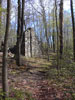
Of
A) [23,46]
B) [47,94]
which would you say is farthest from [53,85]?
[23,46]

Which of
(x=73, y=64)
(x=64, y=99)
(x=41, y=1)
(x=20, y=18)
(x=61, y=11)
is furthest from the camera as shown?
(x=41, y=1)

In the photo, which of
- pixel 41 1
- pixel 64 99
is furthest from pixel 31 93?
pixel 41 1

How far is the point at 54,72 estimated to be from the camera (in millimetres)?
8297

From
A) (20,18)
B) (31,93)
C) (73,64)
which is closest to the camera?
(31,93)

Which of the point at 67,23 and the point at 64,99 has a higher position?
the point at 67,23

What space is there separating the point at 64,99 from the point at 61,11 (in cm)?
1075

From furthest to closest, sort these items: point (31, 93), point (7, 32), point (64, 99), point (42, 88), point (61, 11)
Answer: point (61, 11)
point (42, 88)
point (31, 93)
point (64, 99)
point (7, 32)

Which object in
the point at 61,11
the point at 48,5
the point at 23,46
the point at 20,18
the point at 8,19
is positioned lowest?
the point at 23,46

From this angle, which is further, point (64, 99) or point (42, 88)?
point (42, 88)

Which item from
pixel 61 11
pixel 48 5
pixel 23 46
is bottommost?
pixel 23 46

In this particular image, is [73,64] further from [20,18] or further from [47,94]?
[20,18]

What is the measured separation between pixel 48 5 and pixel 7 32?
11.7m

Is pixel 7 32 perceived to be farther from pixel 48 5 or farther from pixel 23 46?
pixel 48 5

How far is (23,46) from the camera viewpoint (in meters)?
15.0
